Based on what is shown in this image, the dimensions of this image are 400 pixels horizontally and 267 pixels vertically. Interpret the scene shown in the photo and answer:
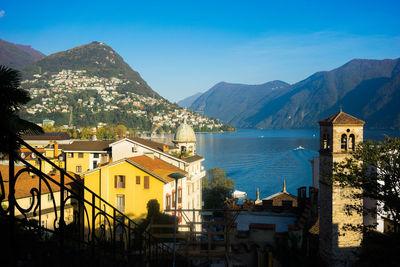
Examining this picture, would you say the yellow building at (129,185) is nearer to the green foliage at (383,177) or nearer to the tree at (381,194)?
the tree at (381,194)

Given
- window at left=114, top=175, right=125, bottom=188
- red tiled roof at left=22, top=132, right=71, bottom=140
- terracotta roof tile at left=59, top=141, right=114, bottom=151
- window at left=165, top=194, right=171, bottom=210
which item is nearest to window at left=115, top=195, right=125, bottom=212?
window at left=114, top=175, right=125, bottom=188

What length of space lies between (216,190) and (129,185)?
24728mm

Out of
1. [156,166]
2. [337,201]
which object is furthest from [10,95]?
[156,166]

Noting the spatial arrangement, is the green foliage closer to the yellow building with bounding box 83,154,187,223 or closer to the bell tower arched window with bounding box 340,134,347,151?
the bell tower arched window with bounding box 340,134,347,151

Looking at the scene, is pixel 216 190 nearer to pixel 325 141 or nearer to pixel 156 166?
pixel 156 166

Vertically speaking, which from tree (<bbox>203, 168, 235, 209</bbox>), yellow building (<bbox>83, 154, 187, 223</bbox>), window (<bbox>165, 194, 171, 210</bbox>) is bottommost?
tree (<bbox>203, 168, 235, 209</bbox>)

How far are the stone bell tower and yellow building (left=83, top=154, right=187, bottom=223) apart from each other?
9.18m

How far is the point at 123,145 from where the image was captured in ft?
111

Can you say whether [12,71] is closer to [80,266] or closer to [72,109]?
[80,266]

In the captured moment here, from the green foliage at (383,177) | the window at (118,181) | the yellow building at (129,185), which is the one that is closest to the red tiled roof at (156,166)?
the yellow building at (129,185)

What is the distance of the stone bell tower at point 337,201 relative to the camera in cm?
2009

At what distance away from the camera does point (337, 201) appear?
66.4 feet

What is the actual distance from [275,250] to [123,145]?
72.2ft

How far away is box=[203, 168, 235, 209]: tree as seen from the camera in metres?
43.4
